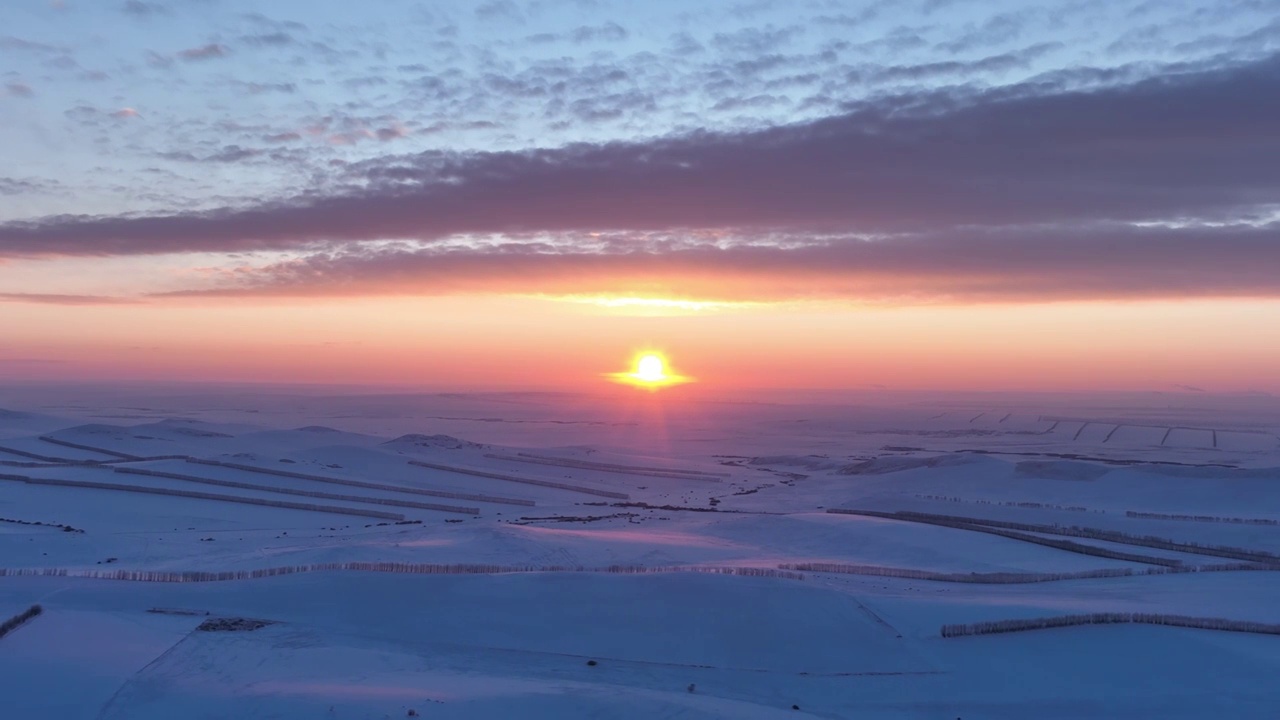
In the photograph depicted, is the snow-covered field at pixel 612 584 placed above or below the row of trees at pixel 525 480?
above

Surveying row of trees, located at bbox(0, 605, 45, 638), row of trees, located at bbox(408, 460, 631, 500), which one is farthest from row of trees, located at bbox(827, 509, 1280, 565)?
row of trees, located at bbox(0, 605, 45, 638)

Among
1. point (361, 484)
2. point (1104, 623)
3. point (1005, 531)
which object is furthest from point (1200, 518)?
point (361, 484)

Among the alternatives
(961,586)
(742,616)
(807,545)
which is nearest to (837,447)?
(807,545)

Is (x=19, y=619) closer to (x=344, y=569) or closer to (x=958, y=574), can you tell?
(x=344, y=569)

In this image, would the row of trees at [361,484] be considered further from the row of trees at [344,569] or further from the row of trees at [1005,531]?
the row of trees at [344,569]

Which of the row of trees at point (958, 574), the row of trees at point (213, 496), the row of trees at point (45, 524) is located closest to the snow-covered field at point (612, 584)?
the row of trees at point (958, 574)

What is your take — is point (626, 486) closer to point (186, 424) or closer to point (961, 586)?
point (961, 586)

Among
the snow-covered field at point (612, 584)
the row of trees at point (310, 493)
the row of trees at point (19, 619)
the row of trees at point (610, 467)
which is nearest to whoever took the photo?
the snow-covered field at point (612, 584)

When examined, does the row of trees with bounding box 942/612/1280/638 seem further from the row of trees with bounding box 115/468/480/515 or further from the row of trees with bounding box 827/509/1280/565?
Answer: the row of trees with bounding box 115/468/480/515
